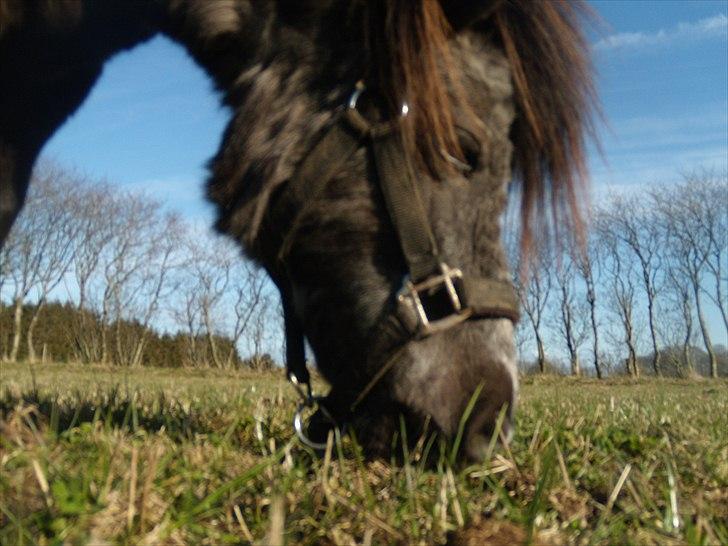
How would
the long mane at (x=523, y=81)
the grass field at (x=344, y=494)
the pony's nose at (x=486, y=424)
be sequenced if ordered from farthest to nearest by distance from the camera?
the long mane at (x=523, y=81) → the pony's nose at (x=486, y=424) → the grass field at (x=344, y=494)

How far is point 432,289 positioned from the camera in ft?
6.86

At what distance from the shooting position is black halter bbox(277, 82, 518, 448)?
207 cm

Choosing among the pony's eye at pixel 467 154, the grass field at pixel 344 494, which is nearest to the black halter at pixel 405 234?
the pony's eye at pixel 467 154

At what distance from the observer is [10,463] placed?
1556 millimetres

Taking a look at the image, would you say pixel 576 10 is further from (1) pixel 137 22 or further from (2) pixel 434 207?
(1) pixel 137 22

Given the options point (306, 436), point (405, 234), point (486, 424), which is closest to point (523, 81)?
point (405, 234)

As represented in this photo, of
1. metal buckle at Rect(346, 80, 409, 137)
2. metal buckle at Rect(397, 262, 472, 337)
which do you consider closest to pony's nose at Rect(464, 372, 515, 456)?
metal buckle at Rect(397, 262, 472, 337)

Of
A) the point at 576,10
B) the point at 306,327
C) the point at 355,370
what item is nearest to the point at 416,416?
the point at 355,370

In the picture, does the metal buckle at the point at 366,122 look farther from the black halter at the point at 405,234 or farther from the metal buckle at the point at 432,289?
the metal buckle at the point at 432,289

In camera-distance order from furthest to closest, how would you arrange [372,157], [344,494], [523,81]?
[523,81], [372,157], [344,494]

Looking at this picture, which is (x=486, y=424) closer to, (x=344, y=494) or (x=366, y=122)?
(x=344, y=494)

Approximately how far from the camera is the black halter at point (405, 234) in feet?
6.79

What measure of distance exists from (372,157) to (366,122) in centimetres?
11

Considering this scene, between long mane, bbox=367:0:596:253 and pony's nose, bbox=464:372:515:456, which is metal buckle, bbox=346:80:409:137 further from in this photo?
pony's nose, bbox=464:372:515:456
